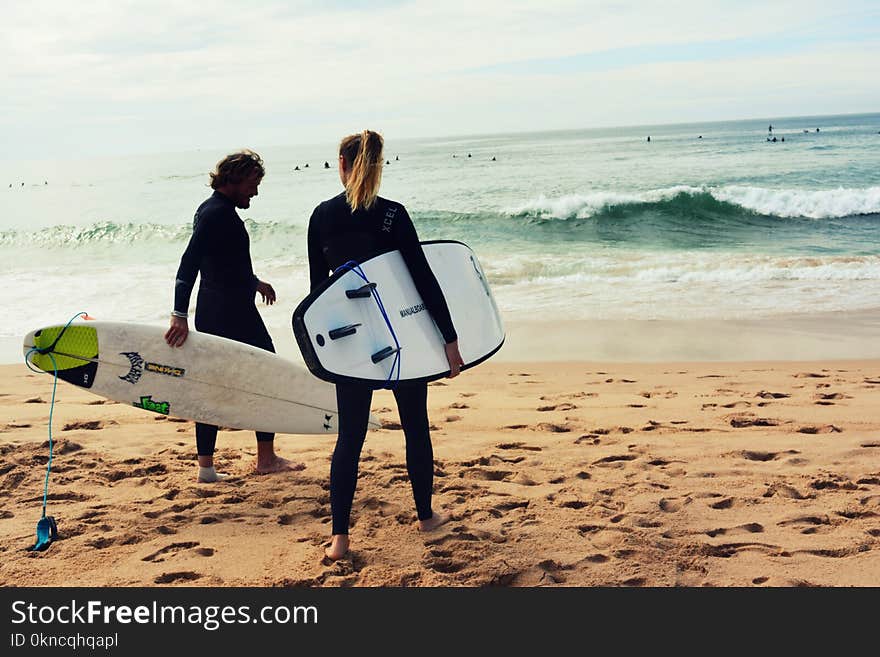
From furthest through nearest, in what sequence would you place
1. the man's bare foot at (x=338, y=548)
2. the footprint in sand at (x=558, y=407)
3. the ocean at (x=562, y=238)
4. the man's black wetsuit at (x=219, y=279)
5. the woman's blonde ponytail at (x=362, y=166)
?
1. the ocean at (x=562, y=238)
2. the footprint in sand at (x=558, y=407)
3. the man's black wetsuit at (x=219, y=279)
4. the man's bare foot at (x=338, y=548)
5. the woman's blonde ponytail at (x=362, y=166)

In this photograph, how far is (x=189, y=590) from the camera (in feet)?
8.77

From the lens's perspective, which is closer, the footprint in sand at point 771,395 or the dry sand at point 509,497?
the dry sand at point 509,497

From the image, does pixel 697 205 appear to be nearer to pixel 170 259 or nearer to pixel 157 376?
pixel 170 259

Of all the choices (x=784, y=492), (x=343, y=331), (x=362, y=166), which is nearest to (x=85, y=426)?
(x=343, y=331)

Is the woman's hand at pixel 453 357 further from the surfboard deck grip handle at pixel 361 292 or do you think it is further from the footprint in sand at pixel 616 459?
the footprint in sand at pixel 616 459

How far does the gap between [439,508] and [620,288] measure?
6.87m

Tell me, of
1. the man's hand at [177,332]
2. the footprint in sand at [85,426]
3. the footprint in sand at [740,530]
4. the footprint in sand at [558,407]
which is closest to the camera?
the footprint in sand at [740,530]

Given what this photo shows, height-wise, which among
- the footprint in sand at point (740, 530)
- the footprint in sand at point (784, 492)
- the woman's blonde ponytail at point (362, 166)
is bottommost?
the footprint in sand at point (740, 530)

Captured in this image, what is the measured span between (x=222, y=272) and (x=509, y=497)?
1.66 m

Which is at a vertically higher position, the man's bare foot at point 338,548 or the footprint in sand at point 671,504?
the man's bare foot at point 338,548

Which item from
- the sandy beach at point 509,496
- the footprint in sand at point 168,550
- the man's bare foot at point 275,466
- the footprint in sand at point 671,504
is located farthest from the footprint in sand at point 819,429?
the footprint in sand at point 168,550

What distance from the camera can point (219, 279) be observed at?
3588 millimetres

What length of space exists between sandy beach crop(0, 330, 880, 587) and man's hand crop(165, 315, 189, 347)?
70cm

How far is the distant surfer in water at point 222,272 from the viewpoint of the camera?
11.3ft
